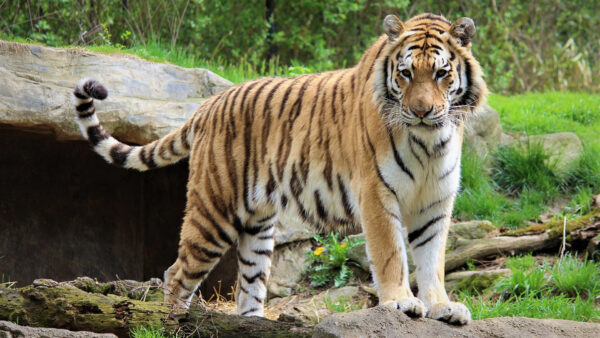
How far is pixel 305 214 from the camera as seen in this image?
448cm

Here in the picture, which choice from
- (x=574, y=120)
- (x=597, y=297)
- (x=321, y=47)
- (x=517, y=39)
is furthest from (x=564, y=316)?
(x=517, y=39)

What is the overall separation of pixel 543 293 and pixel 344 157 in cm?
160

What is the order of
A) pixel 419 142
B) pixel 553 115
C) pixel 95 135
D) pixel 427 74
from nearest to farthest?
pixel 427 74 < pixel 419 142 < pixel 95 135 < pixel 553 115

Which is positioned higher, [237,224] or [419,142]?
[419,142]

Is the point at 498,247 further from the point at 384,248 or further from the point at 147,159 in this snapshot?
the point at 147,159

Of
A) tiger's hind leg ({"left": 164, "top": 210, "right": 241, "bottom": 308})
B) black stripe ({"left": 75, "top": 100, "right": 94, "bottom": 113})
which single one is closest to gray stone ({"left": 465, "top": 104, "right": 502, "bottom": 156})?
tiger's hind leg ({"left": 164, "top": 210, "right": 241, "bottom": 308})

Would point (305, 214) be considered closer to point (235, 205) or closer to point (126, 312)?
point (235, 205)

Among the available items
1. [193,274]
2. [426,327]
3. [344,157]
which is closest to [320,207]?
[344,157]

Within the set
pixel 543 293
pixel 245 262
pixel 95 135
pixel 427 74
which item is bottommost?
pixel 245 262

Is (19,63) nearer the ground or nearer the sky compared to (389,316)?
nearer the sky

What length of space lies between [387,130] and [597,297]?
1805 mm

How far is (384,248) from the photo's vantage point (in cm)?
361

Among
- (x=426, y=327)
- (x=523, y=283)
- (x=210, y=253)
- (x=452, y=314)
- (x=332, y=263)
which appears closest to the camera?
(x=426, y=327)

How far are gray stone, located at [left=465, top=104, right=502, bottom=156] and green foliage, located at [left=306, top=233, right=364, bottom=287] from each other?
5.11 ft
